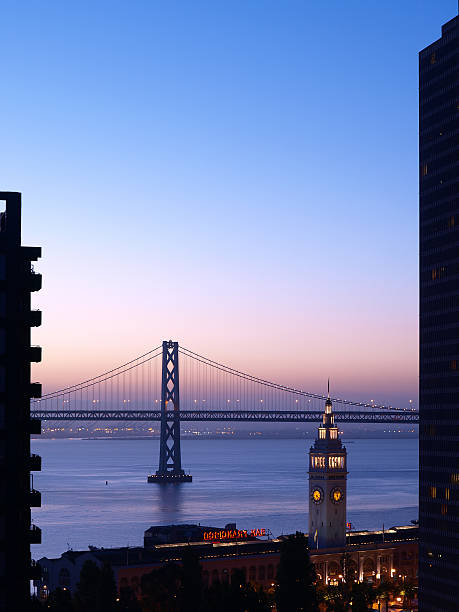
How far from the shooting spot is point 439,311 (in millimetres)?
105500

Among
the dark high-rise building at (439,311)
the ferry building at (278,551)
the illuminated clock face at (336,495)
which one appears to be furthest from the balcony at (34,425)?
the illuminated clock face at (336,495)

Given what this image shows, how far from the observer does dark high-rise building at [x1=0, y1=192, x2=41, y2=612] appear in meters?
37.7

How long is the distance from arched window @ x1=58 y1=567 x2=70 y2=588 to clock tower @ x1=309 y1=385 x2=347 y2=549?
36.0 metres

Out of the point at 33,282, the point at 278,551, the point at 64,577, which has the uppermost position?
the point at 33,282

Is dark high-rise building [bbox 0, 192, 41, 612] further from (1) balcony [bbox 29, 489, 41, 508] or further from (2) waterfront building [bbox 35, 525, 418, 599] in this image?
(2) waterfront building [bbox 35, 525, 418, 599]

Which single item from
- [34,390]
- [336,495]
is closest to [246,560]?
[336,495]

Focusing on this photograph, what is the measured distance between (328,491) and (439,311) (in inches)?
1429

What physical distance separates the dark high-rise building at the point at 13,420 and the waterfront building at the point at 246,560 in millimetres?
51525

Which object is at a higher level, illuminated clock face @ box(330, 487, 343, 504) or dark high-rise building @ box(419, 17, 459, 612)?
dark high-rise building @ box(419, 17, 459, 612)

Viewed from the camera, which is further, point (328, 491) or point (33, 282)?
point (328, 491)

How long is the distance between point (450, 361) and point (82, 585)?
4735cm

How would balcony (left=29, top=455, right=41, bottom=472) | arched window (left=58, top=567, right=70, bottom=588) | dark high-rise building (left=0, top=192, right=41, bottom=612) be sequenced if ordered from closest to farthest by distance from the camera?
dark high-rise building (left=0, top=192, right=41, bottom=612), balcony (left=29, top=455, right=41, bottom=472), arched window (left=58, top=567, right=70, bottom=588)

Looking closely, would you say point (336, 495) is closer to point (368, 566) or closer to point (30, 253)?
point (368, 566)

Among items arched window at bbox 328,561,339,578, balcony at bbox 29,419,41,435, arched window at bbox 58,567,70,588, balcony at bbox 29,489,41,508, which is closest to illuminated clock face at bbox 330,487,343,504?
arched window at bbox 328,561,339,578
